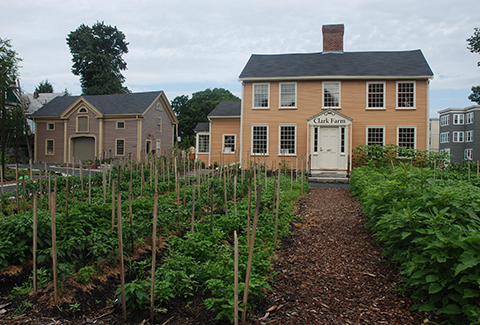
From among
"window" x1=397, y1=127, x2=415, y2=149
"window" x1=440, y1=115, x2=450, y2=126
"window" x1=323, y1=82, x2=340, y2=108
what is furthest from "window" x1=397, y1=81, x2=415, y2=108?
"window" x1=440, y1=115, x2=450, y2=126

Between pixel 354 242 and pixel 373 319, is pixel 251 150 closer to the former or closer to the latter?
pixel 354 242

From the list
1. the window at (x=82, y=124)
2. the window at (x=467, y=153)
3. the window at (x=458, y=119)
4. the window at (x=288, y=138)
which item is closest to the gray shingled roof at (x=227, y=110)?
the window at (x=288, y=138)

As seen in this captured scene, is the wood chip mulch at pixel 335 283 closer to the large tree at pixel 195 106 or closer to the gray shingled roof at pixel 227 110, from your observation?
the gray shingled roof at pixel 227 110

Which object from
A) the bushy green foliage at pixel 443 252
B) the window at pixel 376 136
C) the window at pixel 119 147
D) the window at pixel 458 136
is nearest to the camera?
the bushy green foliage at pixel 443 252

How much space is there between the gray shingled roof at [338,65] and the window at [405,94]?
58cm

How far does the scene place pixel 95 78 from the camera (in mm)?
43188

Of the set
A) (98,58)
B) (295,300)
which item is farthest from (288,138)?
(98,58)

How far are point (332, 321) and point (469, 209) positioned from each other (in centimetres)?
178

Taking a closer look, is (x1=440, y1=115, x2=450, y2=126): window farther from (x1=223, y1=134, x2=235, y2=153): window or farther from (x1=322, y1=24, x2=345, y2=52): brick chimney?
(x1=223, y1=134, x2=235, y2=153): window

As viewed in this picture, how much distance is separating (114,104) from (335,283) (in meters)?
28.6

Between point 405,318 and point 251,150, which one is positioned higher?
point 251,150

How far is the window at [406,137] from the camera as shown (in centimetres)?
1738

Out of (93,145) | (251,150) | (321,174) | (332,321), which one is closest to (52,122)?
(93,145)

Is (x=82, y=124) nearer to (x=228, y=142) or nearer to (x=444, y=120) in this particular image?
(x=228, y=142)
